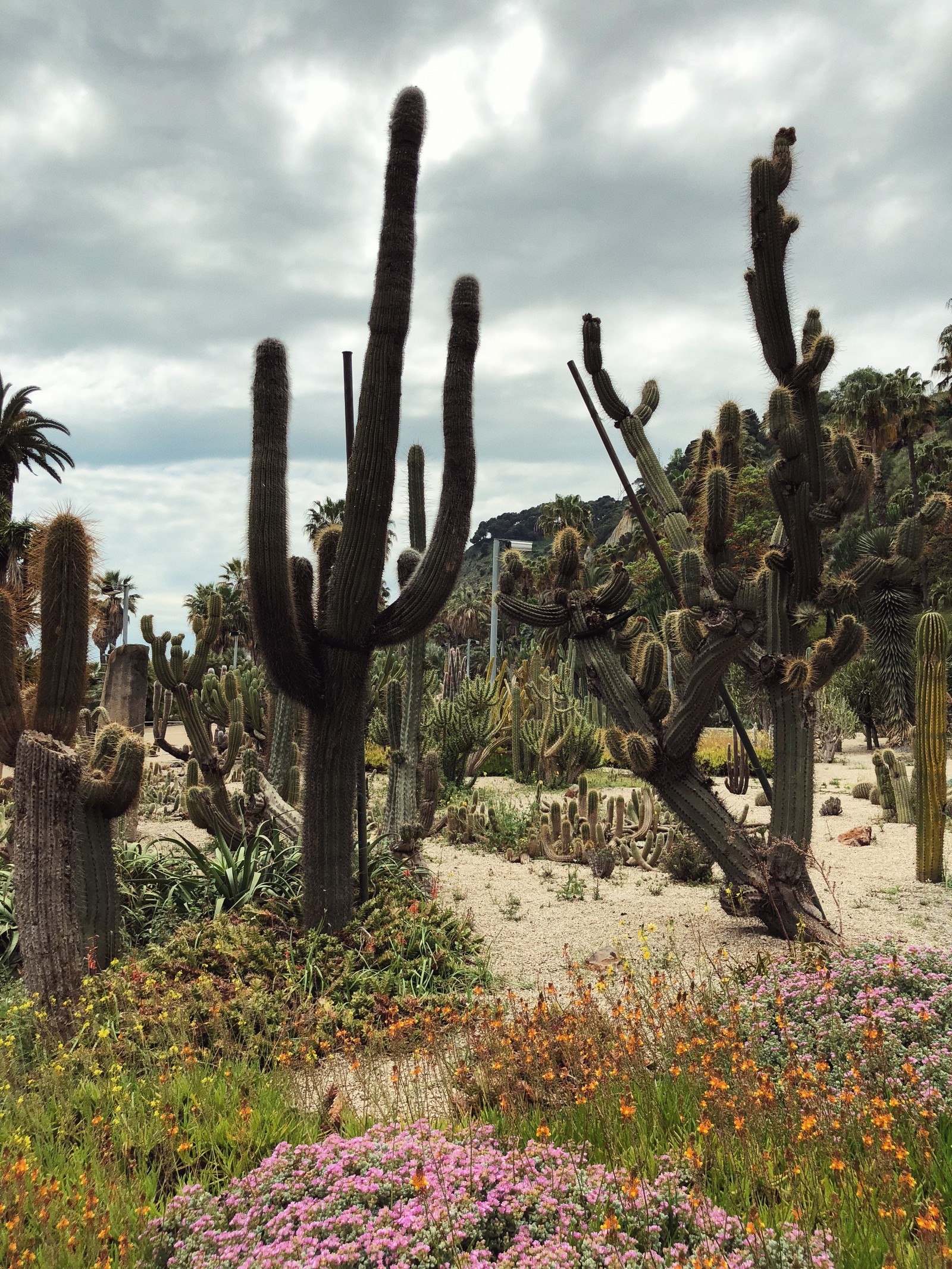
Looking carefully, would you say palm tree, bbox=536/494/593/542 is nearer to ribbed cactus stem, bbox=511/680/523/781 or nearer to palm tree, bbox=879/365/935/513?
palm tree, bbox=879/365/935/513

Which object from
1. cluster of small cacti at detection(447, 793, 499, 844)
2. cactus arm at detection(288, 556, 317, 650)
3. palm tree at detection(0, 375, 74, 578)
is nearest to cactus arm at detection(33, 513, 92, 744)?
cactus arm at detection(288, 556, 317, 650)

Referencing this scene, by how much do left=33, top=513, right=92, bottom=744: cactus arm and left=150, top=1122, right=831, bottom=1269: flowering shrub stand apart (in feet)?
9.93

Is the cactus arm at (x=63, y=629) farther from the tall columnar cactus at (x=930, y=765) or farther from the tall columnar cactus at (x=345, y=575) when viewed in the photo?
the tall columnar cactus at (x=930, y=765)

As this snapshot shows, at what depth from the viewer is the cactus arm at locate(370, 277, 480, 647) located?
18.7 feet

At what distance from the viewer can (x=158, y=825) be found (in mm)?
11359

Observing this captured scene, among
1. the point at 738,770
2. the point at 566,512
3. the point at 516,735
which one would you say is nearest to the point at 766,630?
the point at 738,770

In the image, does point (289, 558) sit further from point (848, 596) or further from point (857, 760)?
point (857, 760)

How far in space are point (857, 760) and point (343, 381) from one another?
64.5 ft

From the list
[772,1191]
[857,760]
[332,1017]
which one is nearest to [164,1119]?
[332,1017]

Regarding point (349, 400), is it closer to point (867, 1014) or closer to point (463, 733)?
point (867, 1014)

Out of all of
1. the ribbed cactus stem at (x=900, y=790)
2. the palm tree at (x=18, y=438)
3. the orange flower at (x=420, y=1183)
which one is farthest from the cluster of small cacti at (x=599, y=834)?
the palm tree at (x=18, y=438)

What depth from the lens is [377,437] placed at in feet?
17.9

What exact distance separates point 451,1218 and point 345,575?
3692 mm

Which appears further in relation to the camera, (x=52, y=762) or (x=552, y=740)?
(x=552, y=740)
